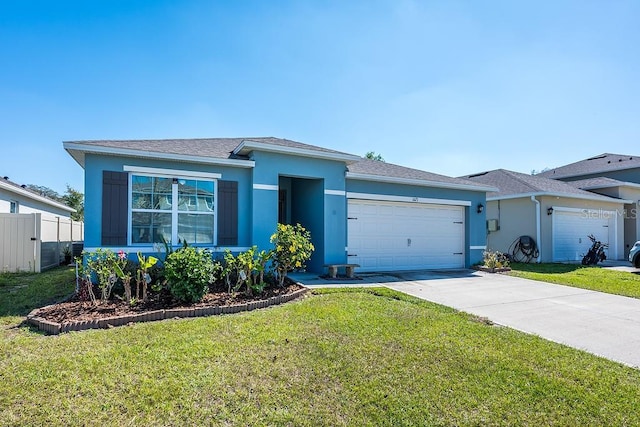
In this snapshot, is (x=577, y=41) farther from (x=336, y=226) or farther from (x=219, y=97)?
(x=219, y=97)

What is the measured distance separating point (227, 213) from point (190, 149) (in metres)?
1.85

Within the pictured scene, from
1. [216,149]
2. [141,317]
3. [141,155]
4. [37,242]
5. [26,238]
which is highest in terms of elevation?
[216,149]

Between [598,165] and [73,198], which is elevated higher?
[598,165]

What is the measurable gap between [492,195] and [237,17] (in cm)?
1286

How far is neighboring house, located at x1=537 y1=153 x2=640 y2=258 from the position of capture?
1706 centimetres

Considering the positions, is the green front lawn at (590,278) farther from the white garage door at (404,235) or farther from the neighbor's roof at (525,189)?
the neighbor's roof at (525,189)

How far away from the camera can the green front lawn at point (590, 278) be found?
8.12 meters

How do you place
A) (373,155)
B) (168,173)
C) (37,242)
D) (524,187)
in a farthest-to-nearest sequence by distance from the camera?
(373,155), (524,187), (37,242), (168,173)

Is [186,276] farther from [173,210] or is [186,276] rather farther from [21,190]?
[21,190]

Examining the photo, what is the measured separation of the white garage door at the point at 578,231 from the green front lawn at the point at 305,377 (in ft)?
40.8

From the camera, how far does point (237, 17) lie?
8.55m

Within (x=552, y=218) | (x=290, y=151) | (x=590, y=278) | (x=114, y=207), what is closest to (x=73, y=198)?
(x=114, y=207)

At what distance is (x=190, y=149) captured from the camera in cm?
845

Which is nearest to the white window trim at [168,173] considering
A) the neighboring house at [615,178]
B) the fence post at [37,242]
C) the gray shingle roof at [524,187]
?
the fence post at [37,242]
